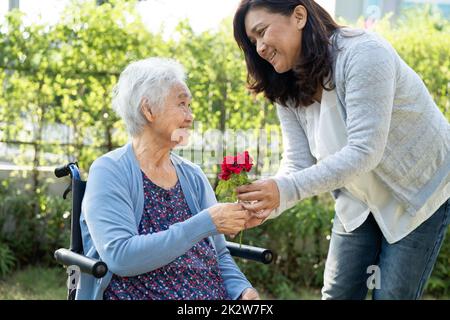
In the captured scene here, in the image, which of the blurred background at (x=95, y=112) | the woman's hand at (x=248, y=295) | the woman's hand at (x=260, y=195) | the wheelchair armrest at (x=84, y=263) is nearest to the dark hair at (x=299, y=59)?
the woman's hand at (x=260, y=195)

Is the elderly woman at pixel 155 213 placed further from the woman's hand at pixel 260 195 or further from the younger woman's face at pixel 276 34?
the younger woman's face at pixel 276 34

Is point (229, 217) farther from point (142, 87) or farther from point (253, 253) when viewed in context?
point (142, 87)

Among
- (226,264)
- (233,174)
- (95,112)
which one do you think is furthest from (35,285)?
(233,174)

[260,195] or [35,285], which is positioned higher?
[260,195]

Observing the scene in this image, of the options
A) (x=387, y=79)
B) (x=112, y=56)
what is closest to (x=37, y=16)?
(x=112, y=56)

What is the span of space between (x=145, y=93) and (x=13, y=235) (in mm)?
3014

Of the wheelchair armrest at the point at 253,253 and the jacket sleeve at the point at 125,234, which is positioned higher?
the jacket sleeve at the point at 125,234

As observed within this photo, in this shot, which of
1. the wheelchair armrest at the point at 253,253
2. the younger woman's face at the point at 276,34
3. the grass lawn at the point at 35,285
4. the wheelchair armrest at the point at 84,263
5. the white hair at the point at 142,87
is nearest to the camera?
the wheelchair armrest at the point at 84,263

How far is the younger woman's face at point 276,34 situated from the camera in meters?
2.58

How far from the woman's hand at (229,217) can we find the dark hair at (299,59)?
1.67 ft

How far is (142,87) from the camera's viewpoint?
2.69m

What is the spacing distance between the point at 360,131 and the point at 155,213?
728 millimetres

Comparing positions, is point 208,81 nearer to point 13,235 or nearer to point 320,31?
point 13,235

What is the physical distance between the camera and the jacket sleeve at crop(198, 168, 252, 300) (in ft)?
8.96
